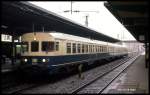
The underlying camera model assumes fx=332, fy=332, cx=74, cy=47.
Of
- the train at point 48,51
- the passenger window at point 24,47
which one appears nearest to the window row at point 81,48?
the train at point 48,51

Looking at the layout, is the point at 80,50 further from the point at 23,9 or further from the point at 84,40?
the point at 23,9

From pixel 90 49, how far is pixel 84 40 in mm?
2435

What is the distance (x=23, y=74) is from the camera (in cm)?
1869

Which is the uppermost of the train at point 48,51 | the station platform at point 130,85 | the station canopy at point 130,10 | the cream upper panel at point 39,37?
the station canopy at point 130,10

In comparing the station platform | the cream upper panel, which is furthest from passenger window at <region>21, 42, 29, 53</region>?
the station platform

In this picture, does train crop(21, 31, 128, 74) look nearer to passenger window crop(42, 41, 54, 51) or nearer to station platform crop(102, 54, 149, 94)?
passenger window crop(42, 41, 54, 51)

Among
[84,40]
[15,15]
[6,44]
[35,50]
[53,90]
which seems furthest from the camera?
[6,44]

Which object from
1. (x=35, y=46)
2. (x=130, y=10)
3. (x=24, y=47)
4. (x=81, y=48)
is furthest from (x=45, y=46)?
(x=81, y=48)

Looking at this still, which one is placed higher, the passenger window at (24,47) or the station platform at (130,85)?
the passenger window at (24,47)

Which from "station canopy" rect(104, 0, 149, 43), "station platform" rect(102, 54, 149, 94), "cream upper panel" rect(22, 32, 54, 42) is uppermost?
"station canopy" rect(104, 0, 149, 43)

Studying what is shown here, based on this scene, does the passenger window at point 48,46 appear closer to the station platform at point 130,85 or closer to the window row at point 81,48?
the window row at point 81,48

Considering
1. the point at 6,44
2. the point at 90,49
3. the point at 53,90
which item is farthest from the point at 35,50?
the point at 6,44

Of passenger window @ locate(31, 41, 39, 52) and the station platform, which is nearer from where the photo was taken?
the station platform

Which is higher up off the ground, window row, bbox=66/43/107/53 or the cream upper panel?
the cream upper panel
